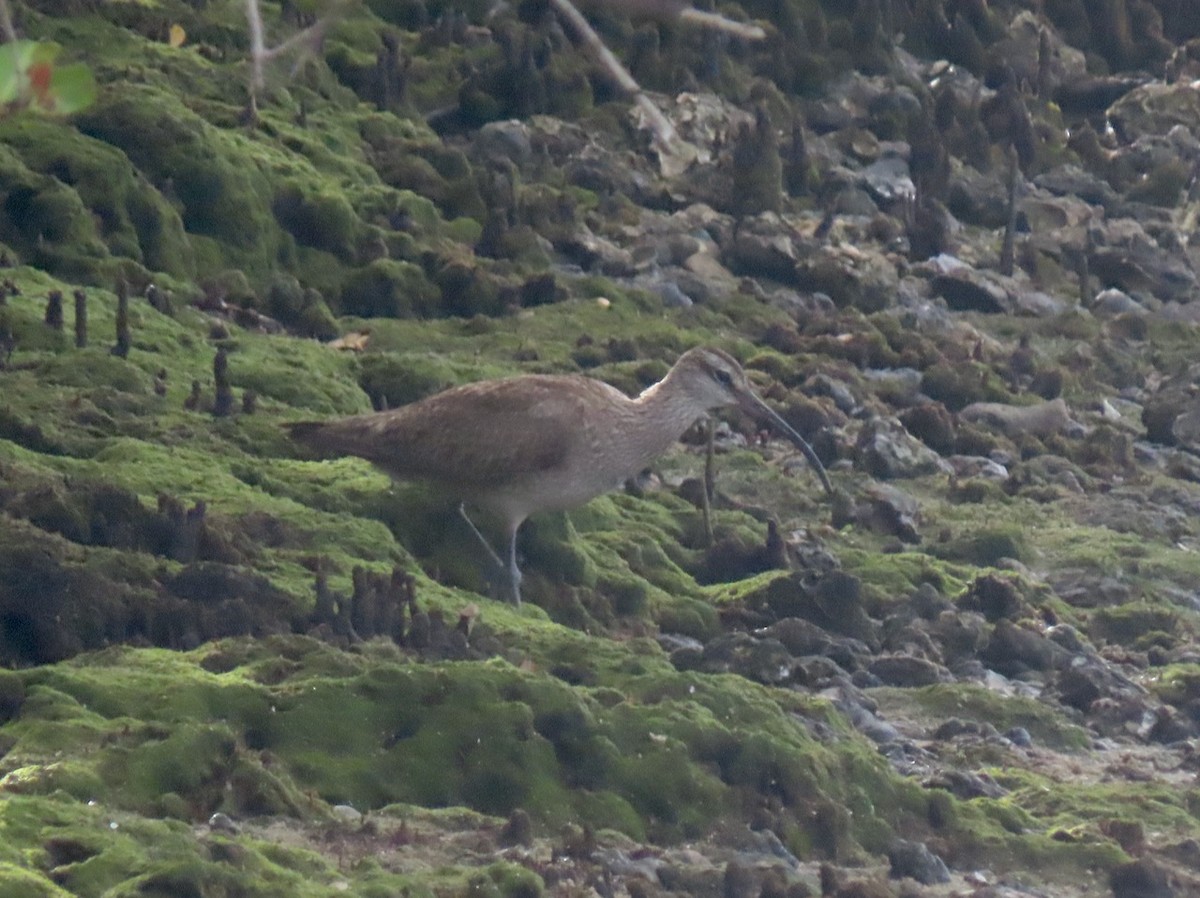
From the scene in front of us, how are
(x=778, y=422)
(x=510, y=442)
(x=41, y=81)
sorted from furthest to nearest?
1. (x=778, y=422)
2. (x=510, y=442)
3. (x=41, y=81)

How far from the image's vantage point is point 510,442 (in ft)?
37.2

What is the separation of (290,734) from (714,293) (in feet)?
33.0

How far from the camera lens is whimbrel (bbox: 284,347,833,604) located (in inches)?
445

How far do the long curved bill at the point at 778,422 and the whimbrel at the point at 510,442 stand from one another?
1065mm

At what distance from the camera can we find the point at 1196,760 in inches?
434

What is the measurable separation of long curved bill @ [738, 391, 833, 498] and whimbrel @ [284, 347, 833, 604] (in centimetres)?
106

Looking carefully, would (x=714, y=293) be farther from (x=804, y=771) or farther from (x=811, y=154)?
(x=804, y=771)

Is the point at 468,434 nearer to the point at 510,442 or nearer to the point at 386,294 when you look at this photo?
the point at 510,442

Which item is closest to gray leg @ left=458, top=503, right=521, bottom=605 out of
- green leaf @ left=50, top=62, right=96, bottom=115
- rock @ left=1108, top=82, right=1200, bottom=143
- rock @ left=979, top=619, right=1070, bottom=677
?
rock @ left=979, top=619, right=1070, bottom=677

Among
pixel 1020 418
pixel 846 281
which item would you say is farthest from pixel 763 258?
pixel 1020 418

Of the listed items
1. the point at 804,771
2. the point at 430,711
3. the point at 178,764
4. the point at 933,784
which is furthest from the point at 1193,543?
the point at 178,764

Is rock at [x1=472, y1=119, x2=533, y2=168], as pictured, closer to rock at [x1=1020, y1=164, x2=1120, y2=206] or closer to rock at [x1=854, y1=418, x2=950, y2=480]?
rock at [x1=854, y1=418, x2=950, y2=480]

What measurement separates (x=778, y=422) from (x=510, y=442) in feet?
7.79

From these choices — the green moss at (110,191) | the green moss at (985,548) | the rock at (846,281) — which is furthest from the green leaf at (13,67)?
the rock at (846,281)
